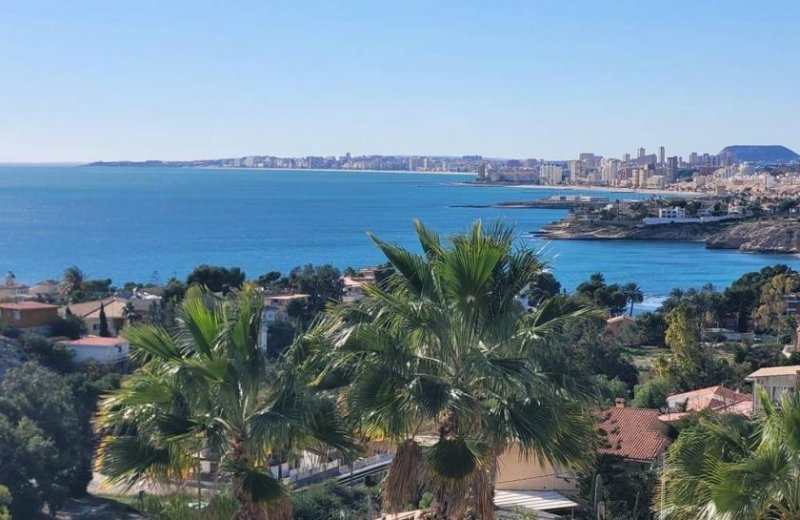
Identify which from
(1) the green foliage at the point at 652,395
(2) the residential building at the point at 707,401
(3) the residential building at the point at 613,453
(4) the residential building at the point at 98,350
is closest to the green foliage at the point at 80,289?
(4) the residential building at the point at 98,350

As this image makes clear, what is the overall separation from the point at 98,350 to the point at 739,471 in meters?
27.0

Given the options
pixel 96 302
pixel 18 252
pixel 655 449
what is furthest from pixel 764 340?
pixel 18 252

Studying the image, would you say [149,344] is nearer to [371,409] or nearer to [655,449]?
[371,409]

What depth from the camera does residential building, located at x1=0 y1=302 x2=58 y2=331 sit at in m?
32.5

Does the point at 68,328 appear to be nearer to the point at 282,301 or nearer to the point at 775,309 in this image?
the point at 282,301

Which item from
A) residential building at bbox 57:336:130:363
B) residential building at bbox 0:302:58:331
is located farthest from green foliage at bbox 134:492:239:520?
residential building at bbox 0:302:58:331

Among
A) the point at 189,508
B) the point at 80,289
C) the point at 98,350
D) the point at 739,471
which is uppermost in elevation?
the point at 739,471

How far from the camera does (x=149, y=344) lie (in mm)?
5617

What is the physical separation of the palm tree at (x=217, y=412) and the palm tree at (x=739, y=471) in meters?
1.76

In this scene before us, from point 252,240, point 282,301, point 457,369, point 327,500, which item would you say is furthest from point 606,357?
point 252,240

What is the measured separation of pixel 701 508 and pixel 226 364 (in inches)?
98.3

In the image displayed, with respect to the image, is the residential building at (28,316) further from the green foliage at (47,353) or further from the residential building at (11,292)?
the residential building at (11,292)

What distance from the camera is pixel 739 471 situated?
16.8 feet

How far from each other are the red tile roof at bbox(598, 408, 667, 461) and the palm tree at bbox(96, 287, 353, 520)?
8215 mm
